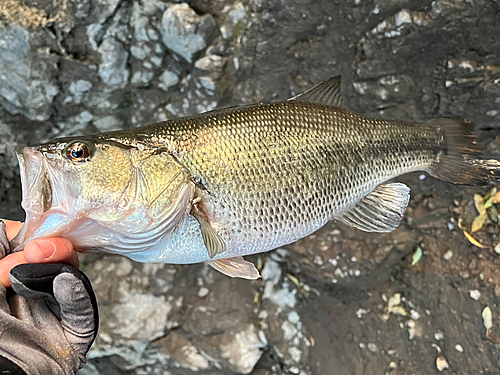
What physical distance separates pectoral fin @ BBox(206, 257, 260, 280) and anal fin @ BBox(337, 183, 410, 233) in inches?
16.7

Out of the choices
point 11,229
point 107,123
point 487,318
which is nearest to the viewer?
point 11,229

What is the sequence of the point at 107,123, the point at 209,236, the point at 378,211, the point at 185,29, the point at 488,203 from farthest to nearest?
the point at 107,123 → the point at 185,29 → the point at 488,203 → the point at 378,211 → the point at 209,236

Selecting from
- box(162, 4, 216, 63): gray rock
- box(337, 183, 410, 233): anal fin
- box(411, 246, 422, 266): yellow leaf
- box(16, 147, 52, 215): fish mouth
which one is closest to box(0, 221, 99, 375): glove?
box(16, 147, 52, 215): fish mouth

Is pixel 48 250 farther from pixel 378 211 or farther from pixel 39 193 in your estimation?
pixel 378 211

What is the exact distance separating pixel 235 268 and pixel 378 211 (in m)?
0.62

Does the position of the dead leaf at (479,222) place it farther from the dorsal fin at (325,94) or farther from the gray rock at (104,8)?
the gray rock at (104,8)

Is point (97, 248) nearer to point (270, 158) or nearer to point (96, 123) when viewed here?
point (270, 158)

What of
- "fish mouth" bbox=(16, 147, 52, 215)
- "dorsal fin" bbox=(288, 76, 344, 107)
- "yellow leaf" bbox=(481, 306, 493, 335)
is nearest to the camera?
"fish mouth" bbox=(16, 147, 52, 215)

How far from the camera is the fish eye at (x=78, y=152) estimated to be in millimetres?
960

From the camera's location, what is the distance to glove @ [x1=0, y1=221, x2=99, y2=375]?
96 centimetres

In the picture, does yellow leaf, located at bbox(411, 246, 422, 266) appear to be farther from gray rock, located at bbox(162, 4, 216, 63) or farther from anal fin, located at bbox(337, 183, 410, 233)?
gray rock, located at bbox(162, 4, 216, 63)

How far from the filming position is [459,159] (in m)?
1.40

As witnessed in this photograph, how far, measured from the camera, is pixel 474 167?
1.41m

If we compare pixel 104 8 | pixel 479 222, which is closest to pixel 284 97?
pixel 104 8
